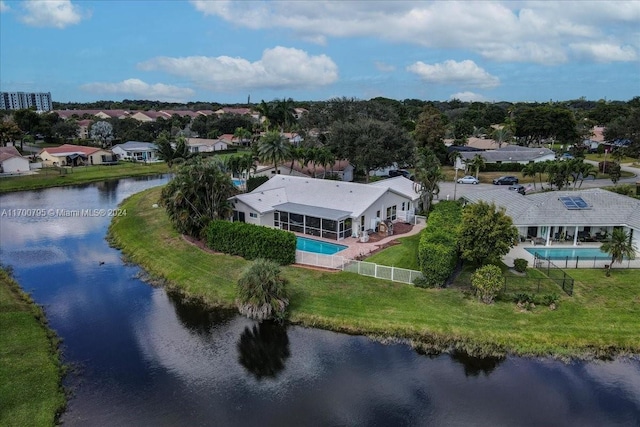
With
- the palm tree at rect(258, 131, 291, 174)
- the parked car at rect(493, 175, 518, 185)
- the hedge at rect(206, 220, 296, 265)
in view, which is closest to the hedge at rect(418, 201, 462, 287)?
the hedge at rect(206, 220, 296, 265)

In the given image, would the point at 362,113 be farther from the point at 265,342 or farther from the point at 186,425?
the point at 186,425

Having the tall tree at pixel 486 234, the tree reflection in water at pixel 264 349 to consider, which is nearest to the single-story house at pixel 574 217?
the tall tree at pixel 486 234

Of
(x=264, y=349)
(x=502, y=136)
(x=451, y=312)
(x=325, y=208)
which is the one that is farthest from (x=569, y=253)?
(x=502, y=136)

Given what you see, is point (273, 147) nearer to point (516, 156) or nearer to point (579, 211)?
point (579, 211)

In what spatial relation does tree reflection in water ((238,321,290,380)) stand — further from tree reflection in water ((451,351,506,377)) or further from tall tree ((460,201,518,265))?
tall tree ((460,201,518,265))

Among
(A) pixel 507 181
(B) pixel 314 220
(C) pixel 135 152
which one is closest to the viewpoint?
(B) pixel 314 220

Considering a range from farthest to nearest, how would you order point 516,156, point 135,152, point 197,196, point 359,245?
1. point 135,152
2. point 516,156
3. point 197,196
4. point 359,245

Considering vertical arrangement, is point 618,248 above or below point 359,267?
above
